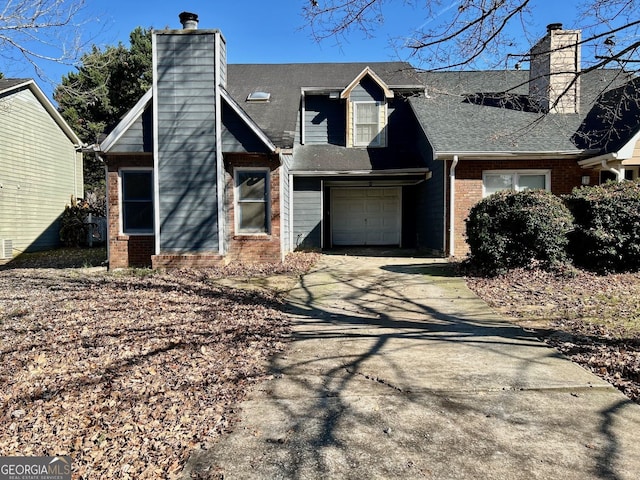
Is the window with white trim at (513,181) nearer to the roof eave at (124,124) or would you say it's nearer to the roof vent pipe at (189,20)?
the roof vent pipe at (189,20)

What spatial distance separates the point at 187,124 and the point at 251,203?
2369 millimetres

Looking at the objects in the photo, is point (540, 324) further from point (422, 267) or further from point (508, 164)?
point (508, 164)

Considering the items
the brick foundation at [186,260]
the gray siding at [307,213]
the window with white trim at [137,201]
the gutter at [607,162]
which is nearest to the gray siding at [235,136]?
the window with white trim at [137,201]

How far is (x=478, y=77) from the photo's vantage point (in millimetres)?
16531

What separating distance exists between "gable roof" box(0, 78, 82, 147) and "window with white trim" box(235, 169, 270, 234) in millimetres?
9923

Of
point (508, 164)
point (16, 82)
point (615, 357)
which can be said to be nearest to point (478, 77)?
point (508, 164)

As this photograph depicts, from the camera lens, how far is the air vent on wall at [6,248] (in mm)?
15508

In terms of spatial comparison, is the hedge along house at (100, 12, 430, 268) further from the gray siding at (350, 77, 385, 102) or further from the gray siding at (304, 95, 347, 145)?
the gray siding at (350, 77, 385, 102)

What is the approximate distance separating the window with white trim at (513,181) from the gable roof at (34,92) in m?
15.6

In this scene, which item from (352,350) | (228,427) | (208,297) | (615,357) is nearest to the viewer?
(228,427)

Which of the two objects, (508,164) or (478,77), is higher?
(478,77)

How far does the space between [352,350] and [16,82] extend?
17.5m

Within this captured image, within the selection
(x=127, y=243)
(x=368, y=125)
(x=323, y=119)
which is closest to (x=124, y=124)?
A: (x=127, y=243)

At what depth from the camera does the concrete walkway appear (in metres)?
2.71
